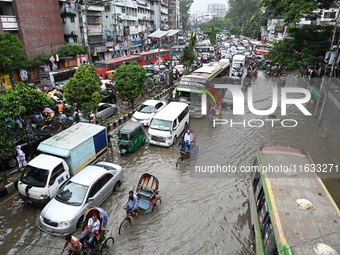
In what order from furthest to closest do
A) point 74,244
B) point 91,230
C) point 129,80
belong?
point 129,80 < point 91,230 < point 74,244

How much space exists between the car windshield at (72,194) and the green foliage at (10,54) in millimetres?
17217

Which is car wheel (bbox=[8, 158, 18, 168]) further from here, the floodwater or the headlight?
the headlight

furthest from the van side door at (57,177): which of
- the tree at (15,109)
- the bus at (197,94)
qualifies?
the bus at (197,94)

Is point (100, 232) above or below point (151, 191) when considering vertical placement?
above

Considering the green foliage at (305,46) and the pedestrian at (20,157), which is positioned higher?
the green foliage at (305,46)

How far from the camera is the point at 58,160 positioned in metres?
9.00

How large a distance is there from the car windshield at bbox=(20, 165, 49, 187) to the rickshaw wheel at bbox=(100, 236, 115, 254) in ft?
10.2

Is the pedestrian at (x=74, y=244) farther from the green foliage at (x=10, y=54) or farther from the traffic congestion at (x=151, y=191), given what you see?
the green foliage at (x=10, y=54)

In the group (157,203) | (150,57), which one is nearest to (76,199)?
(157,203)

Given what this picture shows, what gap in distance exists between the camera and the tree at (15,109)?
9.02 metres

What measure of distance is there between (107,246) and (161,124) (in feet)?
24.6

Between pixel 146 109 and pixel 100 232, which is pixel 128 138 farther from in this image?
pixel 100 232

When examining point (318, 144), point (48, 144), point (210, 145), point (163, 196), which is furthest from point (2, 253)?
point (318, 144)

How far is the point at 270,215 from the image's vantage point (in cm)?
527
